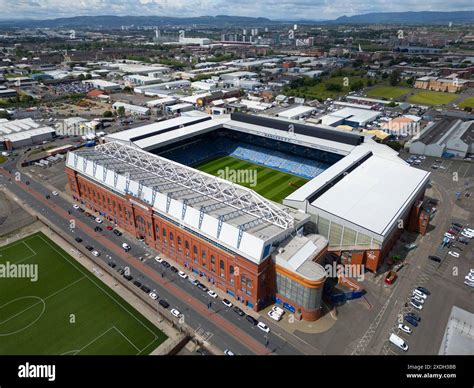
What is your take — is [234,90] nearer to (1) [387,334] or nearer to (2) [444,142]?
(2) [444,142]

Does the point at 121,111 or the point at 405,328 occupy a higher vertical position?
the point at 121,111

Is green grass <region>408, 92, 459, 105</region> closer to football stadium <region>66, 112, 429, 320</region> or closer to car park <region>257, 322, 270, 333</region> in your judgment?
football stadium <region>66, 112, 429, 320</region>

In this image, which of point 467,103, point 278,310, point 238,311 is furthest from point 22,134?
point 467,103

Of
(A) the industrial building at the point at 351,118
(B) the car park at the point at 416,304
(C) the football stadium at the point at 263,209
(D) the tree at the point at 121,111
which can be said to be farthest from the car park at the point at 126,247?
(D) the tree at the point at 121,111

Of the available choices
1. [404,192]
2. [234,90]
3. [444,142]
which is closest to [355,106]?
[444,142]

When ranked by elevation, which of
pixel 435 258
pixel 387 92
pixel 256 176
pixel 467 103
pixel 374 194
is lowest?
pixel 435 258

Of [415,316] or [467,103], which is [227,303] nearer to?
[415,316]

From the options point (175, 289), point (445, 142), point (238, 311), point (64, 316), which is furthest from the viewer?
point (445, 142)
